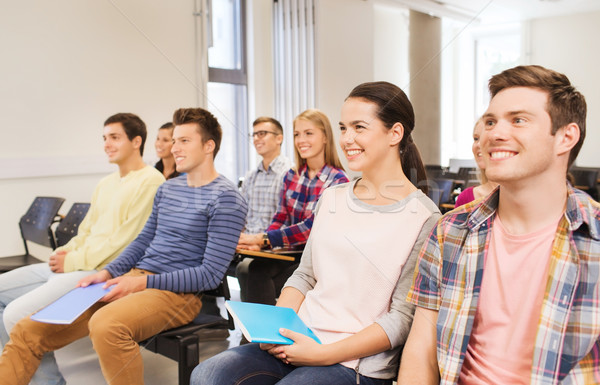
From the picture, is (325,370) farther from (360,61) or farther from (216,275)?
(360,61)

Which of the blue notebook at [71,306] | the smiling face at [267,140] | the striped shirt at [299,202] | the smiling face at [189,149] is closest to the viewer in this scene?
the blue notebook at [71,306]

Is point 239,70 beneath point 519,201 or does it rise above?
above

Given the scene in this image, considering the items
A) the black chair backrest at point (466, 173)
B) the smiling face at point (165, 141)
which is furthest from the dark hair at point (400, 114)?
the black chair backrest at point (466, 173)

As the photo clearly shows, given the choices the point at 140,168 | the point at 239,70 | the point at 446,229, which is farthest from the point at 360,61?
the point at 446,229

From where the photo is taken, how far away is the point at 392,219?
113 centimetres

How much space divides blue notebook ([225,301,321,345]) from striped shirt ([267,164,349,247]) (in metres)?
1.00

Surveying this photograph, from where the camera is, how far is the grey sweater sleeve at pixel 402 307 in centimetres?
105

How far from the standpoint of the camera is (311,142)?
2.43m

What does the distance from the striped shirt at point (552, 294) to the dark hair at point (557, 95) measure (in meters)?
0.11

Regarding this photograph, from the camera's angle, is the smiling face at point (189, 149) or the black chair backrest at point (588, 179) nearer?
the smiling face at point (189, 149)

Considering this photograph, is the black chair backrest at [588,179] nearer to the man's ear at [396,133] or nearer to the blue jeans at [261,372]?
the man's ear at [396,133]

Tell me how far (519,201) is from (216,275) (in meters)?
1.09

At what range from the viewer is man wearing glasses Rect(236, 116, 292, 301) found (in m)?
2.91

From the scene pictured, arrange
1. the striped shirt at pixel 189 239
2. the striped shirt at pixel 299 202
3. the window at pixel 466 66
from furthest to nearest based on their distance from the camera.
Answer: the window at pixel 466 66 → the striped shirt at pixel 299 202 → the striped shirt at pixel 189 239
